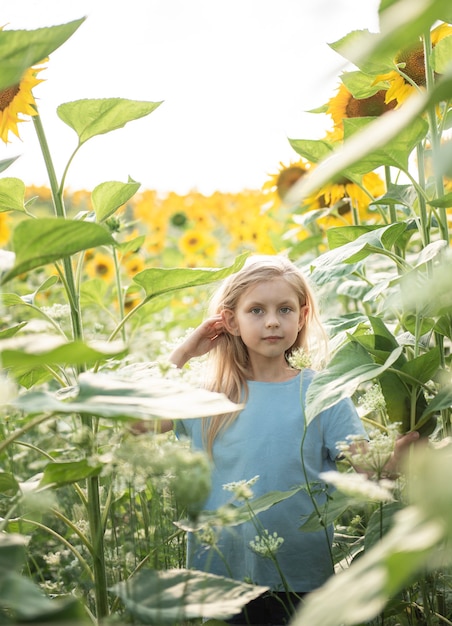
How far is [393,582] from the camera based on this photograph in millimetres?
355

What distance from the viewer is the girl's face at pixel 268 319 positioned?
1295 mm

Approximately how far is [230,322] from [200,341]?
0.07m

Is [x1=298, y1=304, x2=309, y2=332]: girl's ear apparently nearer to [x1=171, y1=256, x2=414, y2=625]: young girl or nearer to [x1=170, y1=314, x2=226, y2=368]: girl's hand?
[x1=171, y1=256, x2=414, y2=625]: young girl

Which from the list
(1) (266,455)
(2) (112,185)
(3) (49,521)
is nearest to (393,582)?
(2) (112,185)

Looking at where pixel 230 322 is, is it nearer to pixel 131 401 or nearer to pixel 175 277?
pixel 175 277

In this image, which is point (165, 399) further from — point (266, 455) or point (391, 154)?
point (266, 455)

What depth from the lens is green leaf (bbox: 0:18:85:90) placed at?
597mm

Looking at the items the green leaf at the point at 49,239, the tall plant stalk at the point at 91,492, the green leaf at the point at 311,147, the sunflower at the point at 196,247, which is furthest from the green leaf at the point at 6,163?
the sunflower at the point at 196,247

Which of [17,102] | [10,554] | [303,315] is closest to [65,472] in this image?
[10,554]

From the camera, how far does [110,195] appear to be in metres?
0.97

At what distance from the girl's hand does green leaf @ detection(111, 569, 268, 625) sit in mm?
705

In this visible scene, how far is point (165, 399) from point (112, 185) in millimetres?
477

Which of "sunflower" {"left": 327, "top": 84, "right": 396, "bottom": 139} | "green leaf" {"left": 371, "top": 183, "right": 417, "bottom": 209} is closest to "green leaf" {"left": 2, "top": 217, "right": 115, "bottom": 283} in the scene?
"green leaf" {"left": 371, "top": 183, "right": 417, "bottom": 209}

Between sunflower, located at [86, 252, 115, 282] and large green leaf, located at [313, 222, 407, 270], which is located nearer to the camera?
large green leaf, located at [313, 222, 407, 270]
